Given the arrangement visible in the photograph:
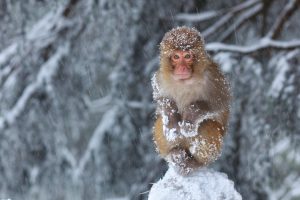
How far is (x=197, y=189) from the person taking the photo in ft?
9.70

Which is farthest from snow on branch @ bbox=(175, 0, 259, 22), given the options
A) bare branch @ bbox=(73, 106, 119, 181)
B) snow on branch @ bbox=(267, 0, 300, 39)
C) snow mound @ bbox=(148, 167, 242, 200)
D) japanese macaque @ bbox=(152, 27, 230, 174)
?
snow mound @ bbox=(148, 167, 242, 200)

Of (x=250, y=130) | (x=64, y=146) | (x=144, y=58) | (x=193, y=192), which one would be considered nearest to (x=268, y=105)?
(x=250, y=130)

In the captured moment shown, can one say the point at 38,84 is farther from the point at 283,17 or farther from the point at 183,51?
the point at 183,51

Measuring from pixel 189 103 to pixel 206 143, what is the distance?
19 cm

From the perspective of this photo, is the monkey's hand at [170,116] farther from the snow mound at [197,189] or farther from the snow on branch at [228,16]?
the snow on branch at [228,16]

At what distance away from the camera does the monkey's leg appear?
324cm

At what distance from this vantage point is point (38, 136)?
237 inches

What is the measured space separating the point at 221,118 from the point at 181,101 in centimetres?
23

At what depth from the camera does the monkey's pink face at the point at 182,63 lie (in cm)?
314

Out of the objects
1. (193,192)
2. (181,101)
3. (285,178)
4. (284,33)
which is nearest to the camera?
(193,192)

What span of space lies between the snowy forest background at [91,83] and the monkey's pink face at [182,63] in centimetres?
258

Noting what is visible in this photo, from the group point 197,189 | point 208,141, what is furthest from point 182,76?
point 197,189

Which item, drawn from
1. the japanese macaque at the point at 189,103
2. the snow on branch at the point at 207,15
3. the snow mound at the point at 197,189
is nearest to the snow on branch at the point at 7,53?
the snow on branch at the point at 207,15

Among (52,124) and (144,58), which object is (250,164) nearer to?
(144,58)
